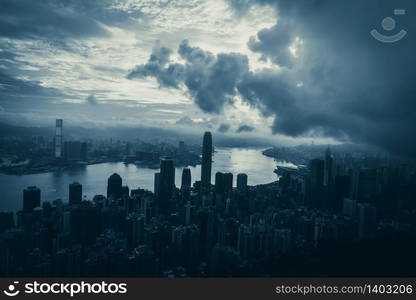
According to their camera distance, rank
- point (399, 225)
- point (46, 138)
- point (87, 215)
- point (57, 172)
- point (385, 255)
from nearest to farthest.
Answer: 1. point (385, 255)
2. point (87, 215)
3. point (399, 225)
4. point (46, 138)
5. point (57, 172)

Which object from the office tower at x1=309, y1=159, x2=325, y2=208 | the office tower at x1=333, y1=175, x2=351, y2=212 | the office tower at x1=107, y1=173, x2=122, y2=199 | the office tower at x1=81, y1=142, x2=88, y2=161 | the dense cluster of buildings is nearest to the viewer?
the dense cluster of buildings

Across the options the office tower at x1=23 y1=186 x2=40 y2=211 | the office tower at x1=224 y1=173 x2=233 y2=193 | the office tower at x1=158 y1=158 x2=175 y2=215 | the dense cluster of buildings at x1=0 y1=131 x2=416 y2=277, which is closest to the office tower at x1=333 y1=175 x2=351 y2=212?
the dense cluster of buildings at x1=0 y1=131 x2=416 y2=277

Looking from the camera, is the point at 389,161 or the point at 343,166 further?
the point at 343,166

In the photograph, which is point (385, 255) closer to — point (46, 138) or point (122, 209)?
point (122, 209)

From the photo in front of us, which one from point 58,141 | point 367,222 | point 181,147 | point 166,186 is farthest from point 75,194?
point 181,147

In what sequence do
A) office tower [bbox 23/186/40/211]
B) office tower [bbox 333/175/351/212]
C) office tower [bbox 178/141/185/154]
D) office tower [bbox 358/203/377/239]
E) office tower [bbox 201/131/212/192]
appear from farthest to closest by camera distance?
office tower [bbox 178/141/185/154]
office tower [bbox 201/131/212/192]
office tower [bbox 333/175/351/212]
office tower [bbox 23/186/40/211]
office tower [bbox 358/203/377/239]

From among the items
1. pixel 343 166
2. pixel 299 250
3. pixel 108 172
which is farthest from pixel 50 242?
pixel 343 166

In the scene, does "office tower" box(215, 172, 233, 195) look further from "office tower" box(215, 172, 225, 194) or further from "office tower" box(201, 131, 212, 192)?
"office tower" box(201, 131, 212, 192)
